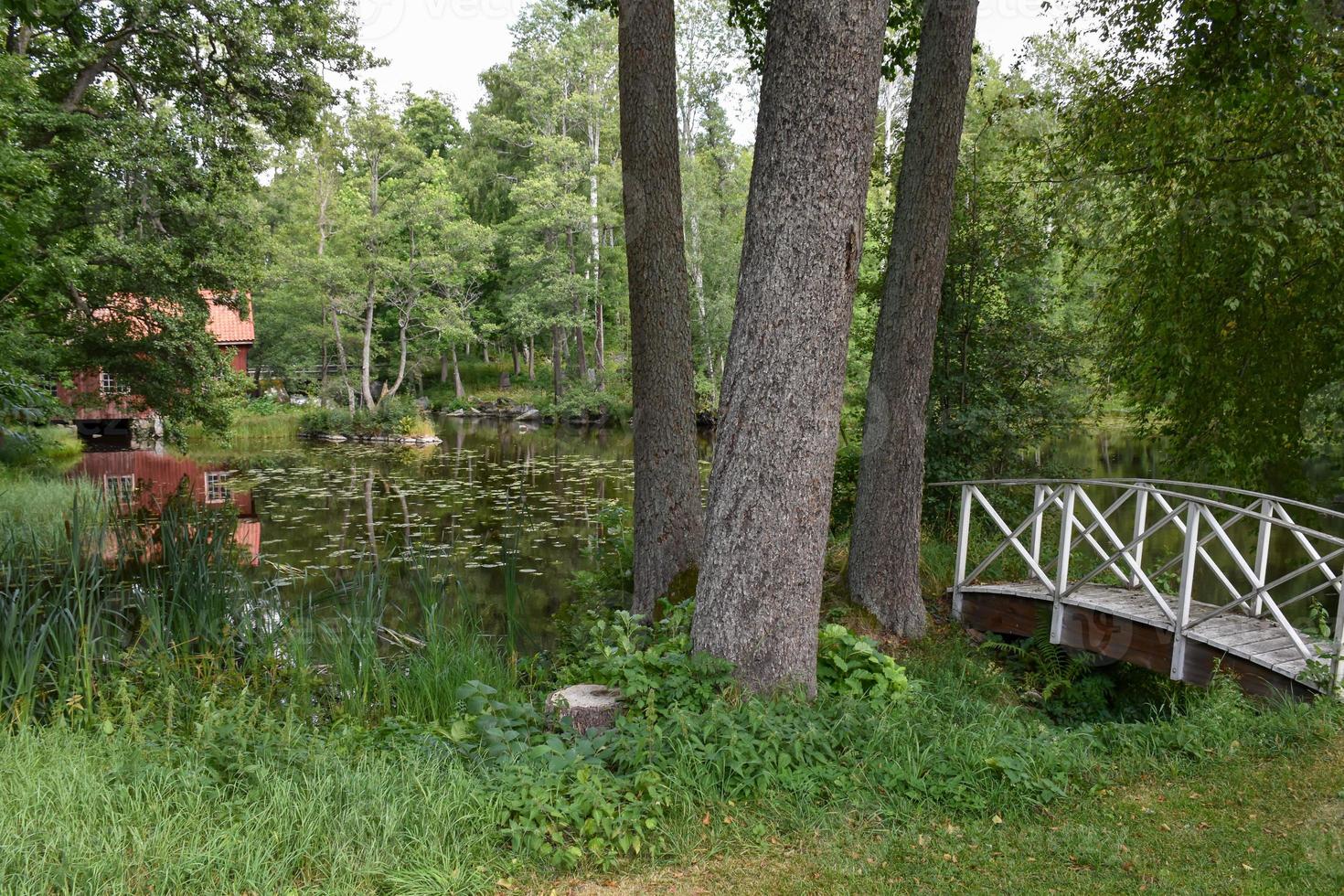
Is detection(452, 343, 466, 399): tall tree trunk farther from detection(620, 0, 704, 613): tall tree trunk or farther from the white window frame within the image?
detection(620, 0, 704, 613): tall tree trunk

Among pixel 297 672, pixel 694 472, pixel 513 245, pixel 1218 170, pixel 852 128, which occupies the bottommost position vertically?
pixel 297 672

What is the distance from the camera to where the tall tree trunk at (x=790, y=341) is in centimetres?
Answer: 427

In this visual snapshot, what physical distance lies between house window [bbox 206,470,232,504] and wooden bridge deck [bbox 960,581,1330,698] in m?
13.0

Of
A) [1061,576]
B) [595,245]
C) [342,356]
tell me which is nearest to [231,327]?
[342,356]

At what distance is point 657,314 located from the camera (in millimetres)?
6504

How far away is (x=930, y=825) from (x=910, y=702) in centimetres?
132

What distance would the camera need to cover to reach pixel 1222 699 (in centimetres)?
495

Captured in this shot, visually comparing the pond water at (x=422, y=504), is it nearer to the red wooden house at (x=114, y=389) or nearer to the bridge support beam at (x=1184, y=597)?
the red wooden house at (x=114, y=389)

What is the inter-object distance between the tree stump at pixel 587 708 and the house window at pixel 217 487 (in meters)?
12.8

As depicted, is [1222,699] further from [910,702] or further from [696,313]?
[696,313]

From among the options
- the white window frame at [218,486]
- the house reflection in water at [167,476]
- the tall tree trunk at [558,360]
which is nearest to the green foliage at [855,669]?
the house reflection in water at [167,476]

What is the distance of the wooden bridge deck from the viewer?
5480 mm

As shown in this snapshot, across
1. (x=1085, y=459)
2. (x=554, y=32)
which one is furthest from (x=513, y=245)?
(x=1085, y=459)

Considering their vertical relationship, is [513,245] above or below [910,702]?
above
